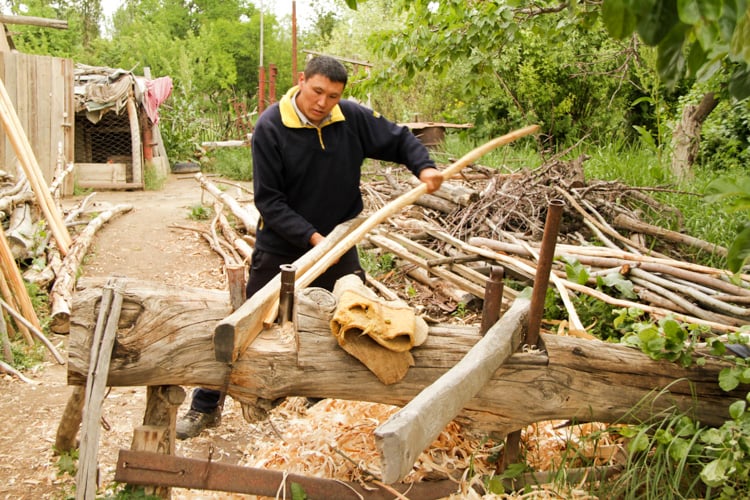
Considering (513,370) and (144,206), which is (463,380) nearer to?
(513,370)

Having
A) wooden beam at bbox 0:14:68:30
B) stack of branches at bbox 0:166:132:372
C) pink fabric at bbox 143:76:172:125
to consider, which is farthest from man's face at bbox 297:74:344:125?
pink fabric at bbox 143:76:172:125

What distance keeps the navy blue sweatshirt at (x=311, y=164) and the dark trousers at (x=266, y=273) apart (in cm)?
6

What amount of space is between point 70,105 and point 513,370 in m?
11.2

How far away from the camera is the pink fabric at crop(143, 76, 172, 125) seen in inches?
550

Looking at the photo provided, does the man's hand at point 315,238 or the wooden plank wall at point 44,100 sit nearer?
the man's hand at point 315,238

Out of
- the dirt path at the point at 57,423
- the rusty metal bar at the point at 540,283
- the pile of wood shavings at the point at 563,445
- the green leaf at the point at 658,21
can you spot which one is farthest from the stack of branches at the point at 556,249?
the green leaf at the point at 658,21

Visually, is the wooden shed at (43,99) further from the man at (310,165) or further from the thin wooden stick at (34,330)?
the man at (310,165)

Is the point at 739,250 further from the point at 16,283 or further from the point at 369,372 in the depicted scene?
the point at 16,283

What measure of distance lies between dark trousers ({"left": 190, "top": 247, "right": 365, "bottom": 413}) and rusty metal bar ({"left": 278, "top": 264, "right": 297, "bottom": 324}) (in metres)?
1.24

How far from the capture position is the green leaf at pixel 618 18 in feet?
3.58

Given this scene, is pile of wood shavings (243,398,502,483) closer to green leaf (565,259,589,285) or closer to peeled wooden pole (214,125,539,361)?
peeled wooden pole (214,125,539,361)

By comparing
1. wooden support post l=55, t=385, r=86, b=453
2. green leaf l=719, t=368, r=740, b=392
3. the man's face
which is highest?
the man's face

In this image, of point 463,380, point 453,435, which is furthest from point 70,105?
point 463,380

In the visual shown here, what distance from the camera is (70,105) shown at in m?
11.6
